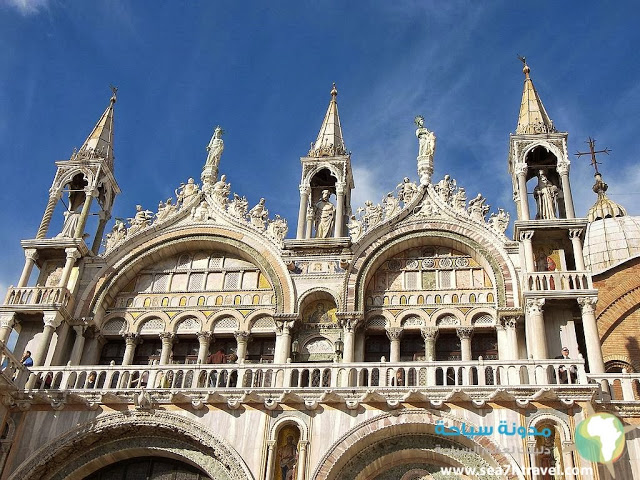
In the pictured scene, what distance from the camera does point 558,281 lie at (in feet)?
64.6

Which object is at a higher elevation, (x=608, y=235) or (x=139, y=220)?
(x=608, y=235)

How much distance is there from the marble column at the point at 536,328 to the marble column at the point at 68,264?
1208 cm

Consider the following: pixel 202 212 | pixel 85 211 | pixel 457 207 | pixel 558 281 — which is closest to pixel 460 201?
pixel 457 207

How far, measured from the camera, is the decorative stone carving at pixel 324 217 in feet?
74.7

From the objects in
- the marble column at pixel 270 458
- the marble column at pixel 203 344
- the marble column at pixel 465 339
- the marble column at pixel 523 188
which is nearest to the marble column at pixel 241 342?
the marble column at pixel 203 344

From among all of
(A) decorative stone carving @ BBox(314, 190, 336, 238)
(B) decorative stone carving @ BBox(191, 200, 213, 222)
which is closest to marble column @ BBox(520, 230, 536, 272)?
(A) decorative stone carving @ BBox(314, 190, 336, 238)

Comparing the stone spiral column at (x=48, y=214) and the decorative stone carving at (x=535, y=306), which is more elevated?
the stone spiral column at (x=48, y=214)

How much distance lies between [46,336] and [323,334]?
711cm

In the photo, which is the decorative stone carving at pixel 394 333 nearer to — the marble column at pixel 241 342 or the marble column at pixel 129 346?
the marble column at pixel 241 342

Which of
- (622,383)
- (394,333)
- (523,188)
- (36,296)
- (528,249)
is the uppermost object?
(523,188)

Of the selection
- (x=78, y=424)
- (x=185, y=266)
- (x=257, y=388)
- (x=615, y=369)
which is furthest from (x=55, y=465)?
(x=615, y=369)

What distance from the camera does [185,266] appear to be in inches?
910

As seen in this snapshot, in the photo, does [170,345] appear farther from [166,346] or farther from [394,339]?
[394,339]

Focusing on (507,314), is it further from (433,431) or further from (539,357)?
(433,431)
